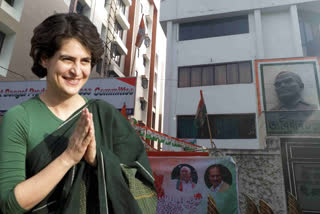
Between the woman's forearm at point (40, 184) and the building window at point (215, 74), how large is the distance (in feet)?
46.0

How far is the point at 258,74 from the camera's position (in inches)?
384

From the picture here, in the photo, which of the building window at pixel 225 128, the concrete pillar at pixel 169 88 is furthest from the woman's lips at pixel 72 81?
the concrete pillar at pixel 169 88

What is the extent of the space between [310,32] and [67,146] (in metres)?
18.5

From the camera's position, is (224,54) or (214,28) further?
(214,28)

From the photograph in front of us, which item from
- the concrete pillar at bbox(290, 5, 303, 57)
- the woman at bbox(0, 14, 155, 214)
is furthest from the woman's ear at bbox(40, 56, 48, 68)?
the concrete pillar at bbox(290, 5, 303, 57)

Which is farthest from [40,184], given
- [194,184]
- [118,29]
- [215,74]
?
[118,29]

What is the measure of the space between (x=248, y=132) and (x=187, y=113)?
3672 mm

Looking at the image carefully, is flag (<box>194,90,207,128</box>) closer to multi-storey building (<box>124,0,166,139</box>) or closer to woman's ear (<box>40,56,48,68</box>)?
multi-storey building (<box>124,0,166,139</box>)

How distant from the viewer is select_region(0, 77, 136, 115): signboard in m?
9.56

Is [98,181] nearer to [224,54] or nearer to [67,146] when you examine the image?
[67,146]

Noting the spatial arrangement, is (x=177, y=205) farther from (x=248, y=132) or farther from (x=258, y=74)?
(x=248, y=132)

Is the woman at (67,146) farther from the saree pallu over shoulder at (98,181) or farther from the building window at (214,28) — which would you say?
the building window at (214,28)

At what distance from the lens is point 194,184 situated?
Result: 18.2 feet

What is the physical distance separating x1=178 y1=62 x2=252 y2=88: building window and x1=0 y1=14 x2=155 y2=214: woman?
1368 centimetres
